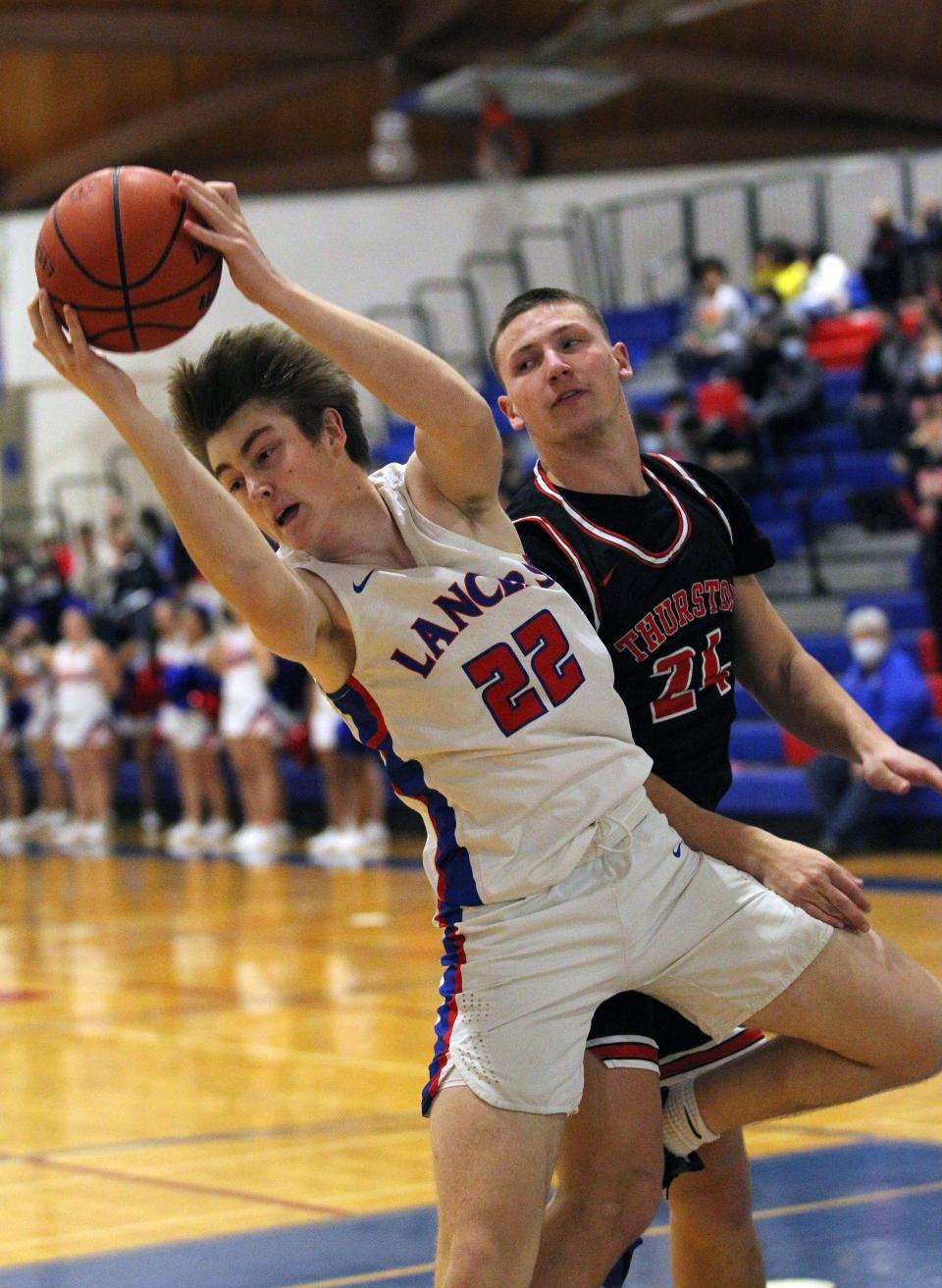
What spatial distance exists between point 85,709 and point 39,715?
1.52 m

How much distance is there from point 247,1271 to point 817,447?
12.2m

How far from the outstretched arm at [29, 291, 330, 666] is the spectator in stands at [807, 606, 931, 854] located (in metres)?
8.53

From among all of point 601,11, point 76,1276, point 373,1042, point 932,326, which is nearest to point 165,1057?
point 373,1042

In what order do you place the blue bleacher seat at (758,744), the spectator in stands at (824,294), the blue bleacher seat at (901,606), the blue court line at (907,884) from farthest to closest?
the spectator in stands at (824,294) < the blue bleacher seat at (901,606) < the blue bleacher seat at (758,744) < the blue court line at (907,884)

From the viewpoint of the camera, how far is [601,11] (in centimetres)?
1714

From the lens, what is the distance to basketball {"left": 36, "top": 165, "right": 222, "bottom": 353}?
2709 mm

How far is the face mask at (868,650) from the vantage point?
11.3 m

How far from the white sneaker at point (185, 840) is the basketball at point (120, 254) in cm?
1221

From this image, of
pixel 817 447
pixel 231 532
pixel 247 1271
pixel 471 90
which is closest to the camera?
pixel 231 532

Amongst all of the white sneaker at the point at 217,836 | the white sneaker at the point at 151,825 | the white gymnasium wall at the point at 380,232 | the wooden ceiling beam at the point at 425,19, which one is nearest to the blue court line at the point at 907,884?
the white sneaker at the point at 217,836

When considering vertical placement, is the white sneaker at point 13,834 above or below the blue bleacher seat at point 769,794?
below

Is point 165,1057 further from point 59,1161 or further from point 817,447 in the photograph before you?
point 817,447

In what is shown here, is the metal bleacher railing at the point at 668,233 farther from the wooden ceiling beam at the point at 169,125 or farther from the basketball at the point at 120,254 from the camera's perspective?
the basketball at the point at 120,254

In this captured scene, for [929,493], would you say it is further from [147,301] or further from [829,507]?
[147,301]
